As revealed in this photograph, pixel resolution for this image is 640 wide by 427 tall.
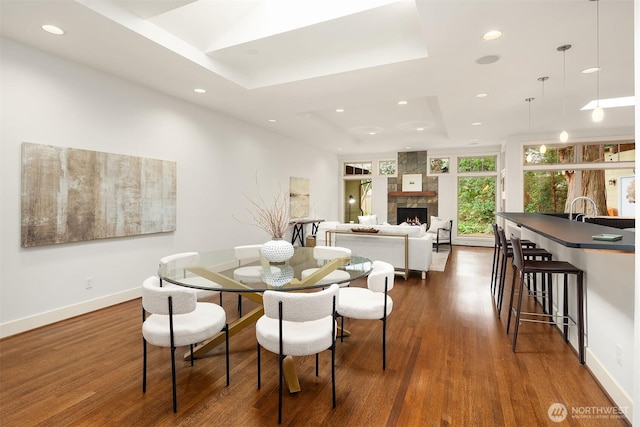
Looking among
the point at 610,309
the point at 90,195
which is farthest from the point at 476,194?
the point at 90,195

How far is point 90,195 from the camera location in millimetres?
3740

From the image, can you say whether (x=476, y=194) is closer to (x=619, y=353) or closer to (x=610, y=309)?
(x=610, y=309)

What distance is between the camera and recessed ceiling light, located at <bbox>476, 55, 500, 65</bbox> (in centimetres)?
343

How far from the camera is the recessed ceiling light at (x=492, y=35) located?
292 centimetres

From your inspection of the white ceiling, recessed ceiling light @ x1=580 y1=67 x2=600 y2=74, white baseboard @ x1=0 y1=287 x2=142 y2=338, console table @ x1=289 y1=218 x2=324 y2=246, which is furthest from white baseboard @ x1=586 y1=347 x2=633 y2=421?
console table @ x1=289 y1=218 x2=324 y2=246

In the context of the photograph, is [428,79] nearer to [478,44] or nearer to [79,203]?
[478,44]

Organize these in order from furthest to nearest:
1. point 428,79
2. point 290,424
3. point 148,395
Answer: point 428,79 < point 148,395 < point 290,424

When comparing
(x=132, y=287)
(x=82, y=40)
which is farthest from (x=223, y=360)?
(x=82, y=40)

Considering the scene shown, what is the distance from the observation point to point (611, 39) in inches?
A: 121

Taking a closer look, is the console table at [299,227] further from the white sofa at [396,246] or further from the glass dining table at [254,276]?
the glass dining table at [254,276]

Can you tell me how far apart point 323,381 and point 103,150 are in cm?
363

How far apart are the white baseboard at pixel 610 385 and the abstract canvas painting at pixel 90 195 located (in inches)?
192

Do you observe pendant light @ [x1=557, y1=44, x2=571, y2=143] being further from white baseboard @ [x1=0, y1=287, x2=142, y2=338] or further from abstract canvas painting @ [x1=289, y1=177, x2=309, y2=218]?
white baseboard @ [x1=0, y1=287, x2=142, y2=338]

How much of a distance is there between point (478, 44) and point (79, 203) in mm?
4512
